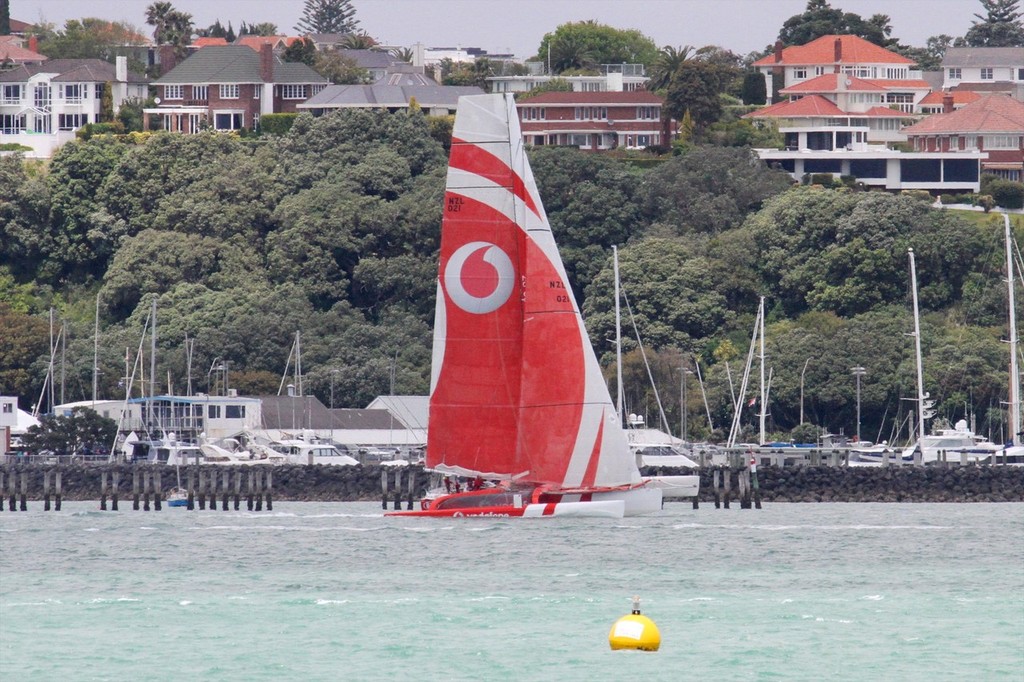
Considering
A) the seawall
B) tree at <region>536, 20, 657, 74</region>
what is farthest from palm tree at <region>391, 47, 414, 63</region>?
the seawall

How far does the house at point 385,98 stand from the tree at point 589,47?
24.7 meters

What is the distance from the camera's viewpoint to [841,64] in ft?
433

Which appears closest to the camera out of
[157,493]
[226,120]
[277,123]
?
[157,493]

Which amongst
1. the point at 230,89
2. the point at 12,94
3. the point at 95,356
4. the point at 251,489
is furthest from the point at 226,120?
the point at 251,489

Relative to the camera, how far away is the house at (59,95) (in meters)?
122

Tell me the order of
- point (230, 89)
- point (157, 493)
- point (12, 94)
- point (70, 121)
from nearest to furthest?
point (157, 493) → point (230, 89) → point (70, 121) → point (12, 94)

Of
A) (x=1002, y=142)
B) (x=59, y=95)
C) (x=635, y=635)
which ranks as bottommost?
(x=635, y=635)

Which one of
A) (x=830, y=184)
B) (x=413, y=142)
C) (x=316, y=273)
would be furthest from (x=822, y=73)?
(x=316, y=273)

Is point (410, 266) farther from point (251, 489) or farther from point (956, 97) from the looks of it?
point (956, 97)

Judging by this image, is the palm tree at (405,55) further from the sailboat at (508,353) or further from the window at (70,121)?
the sailboat at (508,353)

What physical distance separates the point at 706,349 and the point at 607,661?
5522 cm

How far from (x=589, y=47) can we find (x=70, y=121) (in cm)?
3806

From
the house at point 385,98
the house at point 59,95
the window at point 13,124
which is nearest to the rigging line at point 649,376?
the house at point 385,98

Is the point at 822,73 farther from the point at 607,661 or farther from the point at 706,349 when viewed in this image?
the point at 607,661
